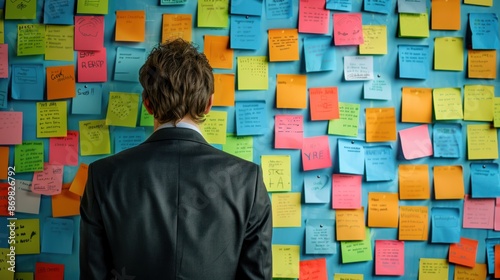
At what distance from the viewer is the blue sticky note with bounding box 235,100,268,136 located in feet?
5.36

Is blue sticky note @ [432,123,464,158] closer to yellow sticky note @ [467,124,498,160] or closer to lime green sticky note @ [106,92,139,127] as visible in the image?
yellow sticky note @ [467,124,498,160]

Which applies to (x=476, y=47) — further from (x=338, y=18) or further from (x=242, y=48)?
(x=242, y=48)

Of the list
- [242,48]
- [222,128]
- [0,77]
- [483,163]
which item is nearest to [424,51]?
[483,163]

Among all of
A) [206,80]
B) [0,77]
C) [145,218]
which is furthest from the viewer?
[0,77]

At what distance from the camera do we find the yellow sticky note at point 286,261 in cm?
165

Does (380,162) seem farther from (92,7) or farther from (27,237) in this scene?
(27,237)

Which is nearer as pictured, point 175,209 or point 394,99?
point 175,209

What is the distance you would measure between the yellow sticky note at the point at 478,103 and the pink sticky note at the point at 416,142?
0.55 feet

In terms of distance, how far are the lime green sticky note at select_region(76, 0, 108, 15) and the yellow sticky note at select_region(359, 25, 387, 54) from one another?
91cm

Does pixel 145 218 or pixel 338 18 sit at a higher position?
pixel 338 18

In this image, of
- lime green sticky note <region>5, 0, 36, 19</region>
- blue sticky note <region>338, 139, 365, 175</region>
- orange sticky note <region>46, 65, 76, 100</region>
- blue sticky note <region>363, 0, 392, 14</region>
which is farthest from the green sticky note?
lime green sticky note <region>5, 0, 36, 19</region>

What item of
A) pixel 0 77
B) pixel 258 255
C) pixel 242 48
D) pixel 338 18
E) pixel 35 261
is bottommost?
pixel 35 261

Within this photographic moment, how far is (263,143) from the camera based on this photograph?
1652 millimetres

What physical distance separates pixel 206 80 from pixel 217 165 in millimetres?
230
